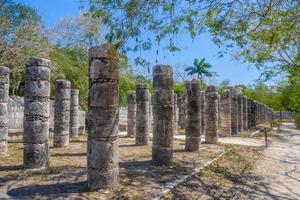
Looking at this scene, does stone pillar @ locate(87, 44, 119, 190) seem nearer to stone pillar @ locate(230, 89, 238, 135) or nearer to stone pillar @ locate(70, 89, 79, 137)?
stone pillar @ locate(70, 89, 79, 137)

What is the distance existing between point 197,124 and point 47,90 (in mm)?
5856

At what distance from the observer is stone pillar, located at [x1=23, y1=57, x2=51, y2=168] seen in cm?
859

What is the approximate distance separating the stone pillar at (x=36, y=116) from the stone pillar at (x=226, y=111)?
→ 12.5 metres

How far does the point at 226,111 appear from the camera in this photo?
63.2 ft

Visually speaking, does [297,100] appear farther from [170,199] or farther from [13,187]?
[13,187]

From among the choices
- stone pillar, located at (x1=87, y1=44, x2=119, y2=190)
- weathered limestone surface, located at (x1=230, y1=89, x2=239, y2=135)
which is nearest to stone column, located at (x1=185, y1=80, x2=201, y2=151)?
stone pillar, located at (x1=87, y1=44, x2=119, y2=190)

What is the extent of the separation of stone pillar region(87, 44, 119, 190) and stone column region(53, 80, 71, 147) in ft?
18.8

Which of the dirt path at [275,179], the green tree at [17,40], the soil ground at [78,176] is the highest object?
the green tree at [17,40]

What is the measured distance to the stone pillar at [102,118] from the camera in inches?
270

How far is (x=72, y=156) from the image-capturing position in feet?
34.4

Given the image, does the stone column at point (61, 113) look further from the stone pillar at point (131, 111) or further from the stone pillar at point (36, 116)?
the stone pillar at point (131, 111)

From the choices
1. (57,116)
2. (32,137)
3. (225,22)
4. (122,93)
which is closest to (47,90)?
(32,137)

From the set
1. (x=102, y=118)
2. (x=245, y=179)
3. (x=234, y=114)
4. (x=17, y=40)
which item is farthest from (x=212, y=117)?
(x=17, y=40)

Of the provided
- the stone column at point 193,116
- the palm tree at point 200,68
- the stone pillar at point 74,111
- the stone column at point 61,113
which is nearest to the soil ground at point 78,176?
the stone column at point 193,116
